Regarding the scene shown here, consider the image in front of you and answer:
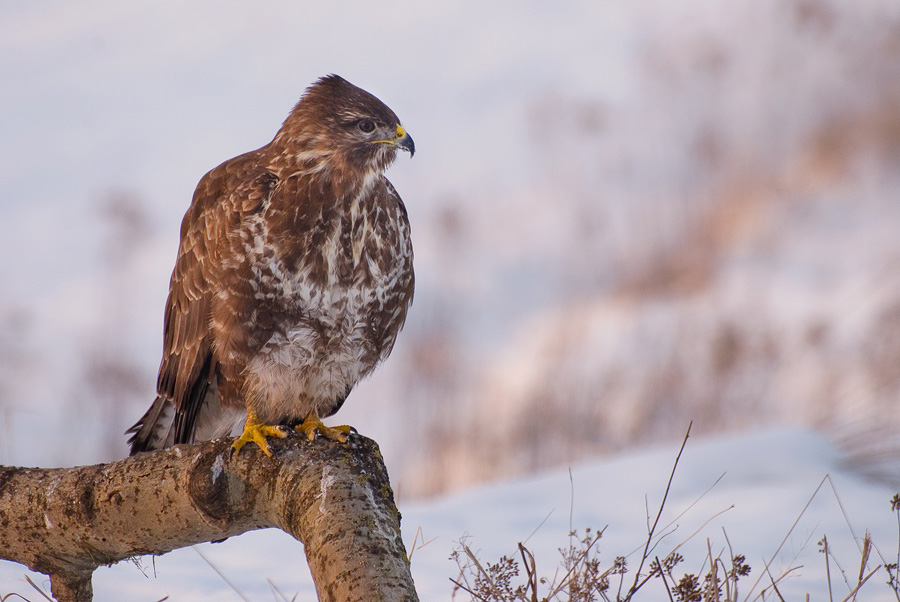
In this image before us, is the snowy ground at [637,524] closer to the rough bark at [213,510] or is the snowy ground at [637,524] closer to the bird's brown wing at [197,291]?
the rough bark at [213,510]

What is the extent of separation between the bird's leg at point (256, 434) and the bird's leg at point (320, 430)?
0.29 feet

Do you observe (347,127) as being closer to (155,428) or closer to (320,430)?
(320,430)

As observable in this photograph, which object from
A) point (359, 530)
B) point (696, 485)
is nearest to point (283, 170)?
point (359, 530)

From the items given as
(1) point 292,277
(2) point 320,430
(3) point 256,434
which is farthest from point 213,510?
(1) point 292,277

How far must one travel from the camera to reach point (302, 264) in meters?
2.86

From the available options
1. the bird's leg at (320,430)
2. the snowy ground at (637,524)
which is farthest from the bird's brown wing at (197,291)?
the snowy ground at (637,524)

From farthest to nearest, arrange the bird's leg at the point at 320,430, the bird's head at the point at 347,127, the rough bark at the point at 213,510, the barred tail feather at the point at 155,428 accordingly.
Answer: the barred tail feather at the point at 155,428, the bird's head at the point at 347,127, the bird's leg at the point at 320,430, the rough bark at the point at 213,510

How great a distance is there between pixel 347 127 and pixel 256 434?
1.12 m

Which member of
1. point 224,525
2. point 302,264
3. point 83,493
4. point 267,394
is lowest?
point 224,525

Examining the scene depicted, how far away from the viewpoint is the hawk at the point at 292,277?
113 inches

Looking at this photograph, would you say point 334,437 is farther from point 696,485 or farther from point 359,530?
point 696,485

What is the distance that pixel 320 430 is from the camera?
2936 mm

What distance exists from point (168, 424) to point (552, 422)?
3299mm

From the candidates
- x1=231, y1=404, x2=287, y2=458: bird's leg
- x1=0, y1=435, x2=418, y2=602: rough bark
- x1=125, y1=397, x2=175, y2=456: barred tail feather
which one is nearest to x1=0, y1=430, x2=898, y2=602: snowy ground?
x1=0, y1=435, x2=418, y2=602: rough bark
